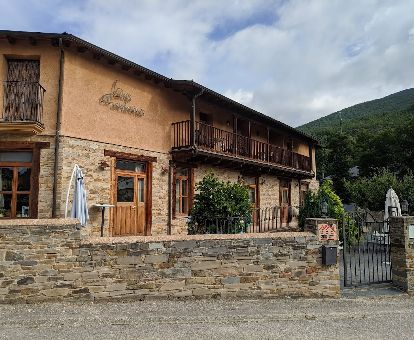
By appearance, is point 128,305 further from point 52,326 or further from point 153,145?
point 153,145

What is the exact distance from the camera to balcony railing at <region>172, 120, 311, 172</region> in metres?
13.6

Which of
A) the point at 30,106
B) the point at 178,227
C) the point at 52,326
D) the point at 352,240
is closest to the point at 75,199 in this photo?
the point at 30,106

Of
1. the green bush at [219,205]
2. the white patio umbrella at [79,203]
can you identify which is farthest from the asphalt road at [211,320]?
the green bush at [219,205]

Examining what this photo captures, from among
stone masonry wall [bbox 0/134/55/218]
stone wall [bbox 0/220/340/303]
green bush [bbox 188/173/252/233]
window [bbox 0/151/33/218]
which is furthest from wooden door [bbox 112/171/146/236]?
stone wall [bbox 0/220/340/303]

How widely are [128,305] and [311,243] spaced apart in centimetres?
377

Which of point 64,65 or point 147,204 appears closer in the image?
point 64,65

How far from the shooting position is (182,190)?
14.0m

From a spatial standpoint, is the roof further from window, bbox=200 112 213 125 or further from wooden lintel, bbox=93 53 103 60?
window, bbox=200 112 213 125

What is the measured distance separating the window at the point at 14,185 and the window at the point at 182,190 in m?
5.40

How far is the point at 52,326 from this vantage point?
16.6 ft

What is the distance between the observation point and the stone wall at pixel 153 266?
19.6ft

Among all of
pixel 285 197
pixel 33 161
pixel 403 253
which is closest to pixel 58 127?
pixel 33 161

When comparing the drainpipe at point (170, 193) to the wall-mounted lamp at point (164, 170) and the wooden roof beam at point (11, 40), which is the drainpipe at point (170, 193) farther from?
the wooden roof beam at point (11, 40)

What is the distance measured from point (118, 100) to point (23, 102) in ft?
9.68
